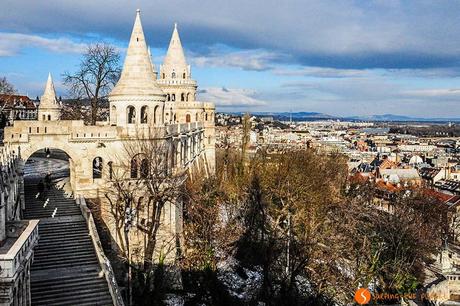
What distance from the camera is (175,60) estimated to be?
1898 inches

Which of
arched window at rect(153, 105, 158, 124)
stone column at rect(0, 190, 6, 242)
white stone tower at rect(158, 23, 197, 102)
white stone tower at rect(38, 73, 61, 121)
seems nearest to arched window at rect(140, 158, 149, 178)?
arched window at rect(153, 105, 158, 124)

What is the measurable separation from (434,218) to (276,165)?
15561 mm

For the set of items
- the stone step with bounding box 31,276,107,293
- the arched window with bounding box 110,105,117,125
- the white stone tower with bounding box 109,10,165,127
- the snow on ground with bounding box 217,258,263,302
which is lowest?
the snow on ground with bounding box 217,258,263,302

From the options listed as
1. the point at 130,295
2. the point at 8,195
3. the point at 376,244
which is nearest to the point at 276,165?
the point at 376,244

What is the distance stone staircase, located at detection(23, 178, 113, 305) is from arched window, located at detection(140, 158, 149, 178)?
147 inches

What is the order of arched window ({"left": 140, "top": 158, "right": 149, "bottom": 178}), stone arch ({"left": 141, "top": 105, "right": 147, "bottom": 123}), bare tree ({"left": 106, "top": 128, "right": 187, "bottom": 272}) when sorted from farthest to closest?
stone arch ({"left": 141, "top": 105, "right": 147, "bottom": 123})
arched window ({"left": 140, "top": 158, "right": 149, "bottom": 178})
bare tree ({"left": 106, "top": 128, "right": 187, "bottom": 272})

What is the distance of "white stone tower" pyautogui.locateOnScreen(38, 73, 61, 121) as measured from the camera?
124ft

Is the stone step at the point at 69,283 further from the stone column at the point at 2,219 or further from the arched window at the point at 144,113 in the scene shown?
the arched window at the point at 144,113

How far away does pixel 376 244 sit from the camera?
119 feet

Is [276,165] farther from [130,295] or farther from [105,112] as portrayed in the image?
[130,295]

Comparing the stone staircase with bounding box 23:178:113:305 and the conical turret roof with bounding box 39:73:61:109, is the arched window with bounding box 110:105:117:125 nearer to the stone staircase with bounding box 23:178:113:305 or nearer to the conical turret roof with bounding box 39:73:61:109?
the stone staircase with bounding box 23:178:113:305

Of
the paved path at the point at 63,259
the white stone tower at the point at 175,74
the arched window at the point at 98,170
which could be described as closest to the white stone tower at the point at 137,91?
the arched window at the point at 98,170

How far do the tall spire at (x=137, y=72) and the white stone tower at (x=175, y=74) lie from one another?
1951cm

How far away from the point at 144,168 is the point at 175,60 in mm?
23839
